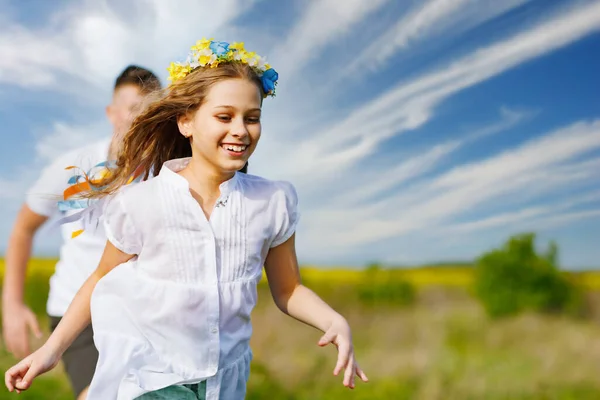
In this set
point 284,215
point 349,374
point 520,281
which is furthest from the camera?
point 520,281

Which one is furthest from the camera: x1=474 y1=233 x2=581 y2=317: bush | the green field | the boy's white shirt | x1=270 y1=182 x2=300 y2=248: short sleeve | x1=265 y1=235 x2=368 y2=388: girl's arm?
x1=474 y1=233 x2=581 y2=317: bush

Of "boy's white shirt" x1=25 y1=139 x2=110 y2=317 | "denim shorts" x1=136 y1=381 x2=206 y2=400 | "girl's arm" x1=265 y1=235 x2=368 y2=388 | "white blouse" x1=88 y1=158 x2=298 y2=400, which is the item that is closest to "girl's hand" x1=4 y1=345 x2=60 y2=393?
"white blouse" x1=88 y1=158 x2=298 y2=400

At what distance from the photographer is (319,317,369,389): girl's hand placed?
2.17m

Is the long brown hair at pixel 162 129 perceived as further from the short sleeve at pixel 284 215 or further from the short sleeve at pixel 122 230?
the short sleeve at pixel 284 215

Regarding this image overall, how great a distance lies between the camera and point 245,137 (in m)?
2.24

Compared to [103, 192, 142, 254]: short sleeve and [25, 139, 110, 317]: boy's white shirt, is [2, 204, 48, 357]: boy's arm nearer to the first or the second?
[25, 139, 110, 317]: boy's white shirt

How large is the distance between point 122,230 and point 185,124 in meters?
0.40

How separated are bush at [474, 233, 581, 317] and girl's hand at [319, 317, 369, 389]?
577cm

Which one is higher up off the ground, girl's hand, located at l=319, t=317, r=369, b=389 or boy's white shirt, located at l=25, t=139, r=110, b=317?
boy's white shirt, located at l=25, t=139, r=110, b=317

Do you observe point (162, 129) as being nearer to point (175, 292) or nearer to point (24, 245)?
point (175, 292)

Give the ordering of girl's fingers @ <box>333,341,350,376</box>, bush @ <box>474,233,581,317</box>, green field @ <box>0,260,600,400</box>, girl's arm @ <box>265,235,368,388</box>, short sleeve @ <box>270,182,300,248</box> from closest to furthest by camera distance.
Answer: girl's fingers @ <box>333,341,350,376</box>
girl's arm @ <box>265,235,368,388</box>
short sleeve @ <box>270,182,300,248</box>
green field @ <box>0,260,600,400</box>
bush @ <box>474,233,581,317</box>

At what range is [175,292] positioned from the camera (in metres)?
2.20

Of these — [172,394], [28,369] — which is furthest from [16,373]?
[172,394]

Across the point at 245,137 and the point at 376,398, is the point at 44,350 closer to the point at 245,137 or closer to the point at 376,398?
the point at 245,137
